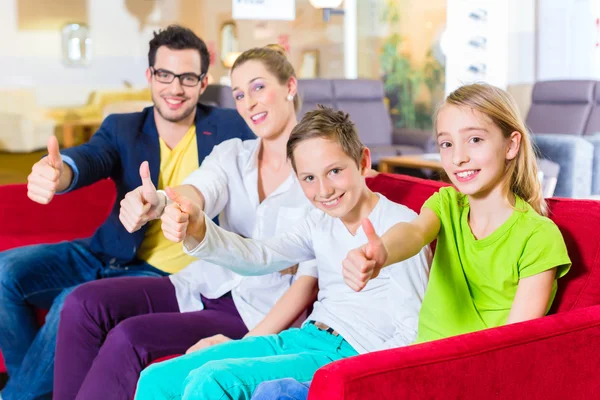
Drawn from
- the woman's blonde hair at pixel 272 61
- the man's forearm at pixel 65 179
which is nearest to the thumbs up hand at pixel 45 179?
the man's forearm at pixel 65 179

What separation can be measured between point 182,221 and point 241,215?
0.51 meters

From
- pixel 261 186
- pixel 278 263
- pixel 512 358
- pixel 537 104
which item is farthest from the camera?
pixel 537 104

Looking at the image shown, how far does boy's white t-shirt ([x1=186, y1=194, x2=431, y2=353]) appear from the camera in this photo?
1586mm

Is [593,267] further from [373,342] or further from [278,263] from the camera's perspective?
[278,263]

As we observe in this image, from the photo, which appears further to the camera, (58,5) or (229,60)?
(229,60)

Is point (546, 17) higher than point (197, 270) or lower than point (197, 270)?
higher

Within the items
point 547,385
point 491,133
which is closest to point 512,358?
point 547,385

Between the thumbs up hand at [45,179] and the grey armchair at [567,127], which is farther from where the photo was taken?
the grey armchair at [567,127]

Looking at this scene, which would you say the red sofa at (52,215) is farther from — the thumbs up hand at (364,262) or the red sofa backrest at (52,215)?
the thumbs up hand at (364,262)

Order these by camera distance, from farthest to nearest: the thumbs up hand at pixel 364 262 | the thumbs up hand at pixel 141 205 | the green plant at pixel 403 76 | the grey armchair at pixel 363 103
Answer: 1. the green plant at pixel 403 76
2. the grey armchair at pixel 363 103
3. the thumbs up hand at pixel 141 205
4. the thumbs up hand at pixel 364 262

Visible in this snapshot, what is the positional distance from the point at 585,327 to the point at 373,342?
0.41 meters

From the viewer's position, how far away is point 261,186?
207 centimetres

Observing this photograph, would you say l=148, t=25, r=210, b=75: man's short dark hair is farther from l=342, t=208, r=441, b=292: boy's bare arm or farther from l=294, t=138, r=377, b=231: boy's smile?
l=342, t=208, r=441, b=292: boy's bare arm

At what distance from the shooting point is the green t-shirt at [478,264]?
1.44 metres
